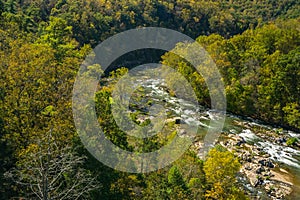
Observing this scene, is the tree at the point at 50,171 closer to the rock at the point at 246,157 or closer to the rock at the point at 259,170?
the rock at the point at 259,170

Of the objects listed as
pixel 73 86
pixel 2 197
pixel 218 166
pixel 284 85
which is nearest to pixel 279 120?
pixel 284 85

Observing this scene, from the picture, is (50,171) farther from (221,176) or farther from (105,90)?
(105,90)

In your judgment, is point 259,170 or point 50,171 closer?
point 50,171

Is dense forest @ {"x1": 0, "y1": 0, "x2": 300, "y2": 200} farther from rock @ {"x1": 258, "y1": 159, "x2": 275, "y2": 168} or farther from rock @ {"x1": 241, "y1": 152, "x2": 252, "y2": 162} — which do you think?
rock @ {"x1": 258, "y1": 159, "x2": 275, "y2": 168}

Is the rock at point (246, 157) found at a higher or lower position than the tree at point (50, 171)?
higher

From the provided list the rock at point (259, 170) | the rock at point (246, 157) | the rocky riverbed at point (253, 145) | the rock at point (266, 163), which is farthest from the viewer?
the rock at point (246, 157)

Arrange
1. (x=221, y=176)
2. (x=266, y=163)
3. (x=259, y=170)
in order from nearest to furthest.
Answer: (x=221, y=176) → (x=259, y=170) → (x=266, y=163)

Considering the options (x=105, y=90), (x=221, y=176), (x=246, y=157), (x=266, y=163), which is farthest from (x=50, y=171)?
(x=266, y=163)

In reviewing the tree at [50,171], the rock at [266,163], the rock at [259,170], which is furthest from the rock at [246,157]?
the tree at [50,171]

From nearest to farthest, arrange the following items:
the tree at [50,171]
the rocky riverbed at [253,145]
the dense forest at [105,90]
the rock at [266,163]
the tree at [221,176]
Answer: the tree at [50,171] < the dense forest at [105,90] < the tree at [221,176] < the rocky riverbed at [253,145] < the rock at [266,163]

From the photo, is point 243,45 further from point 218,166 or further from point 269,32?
point 218,166
